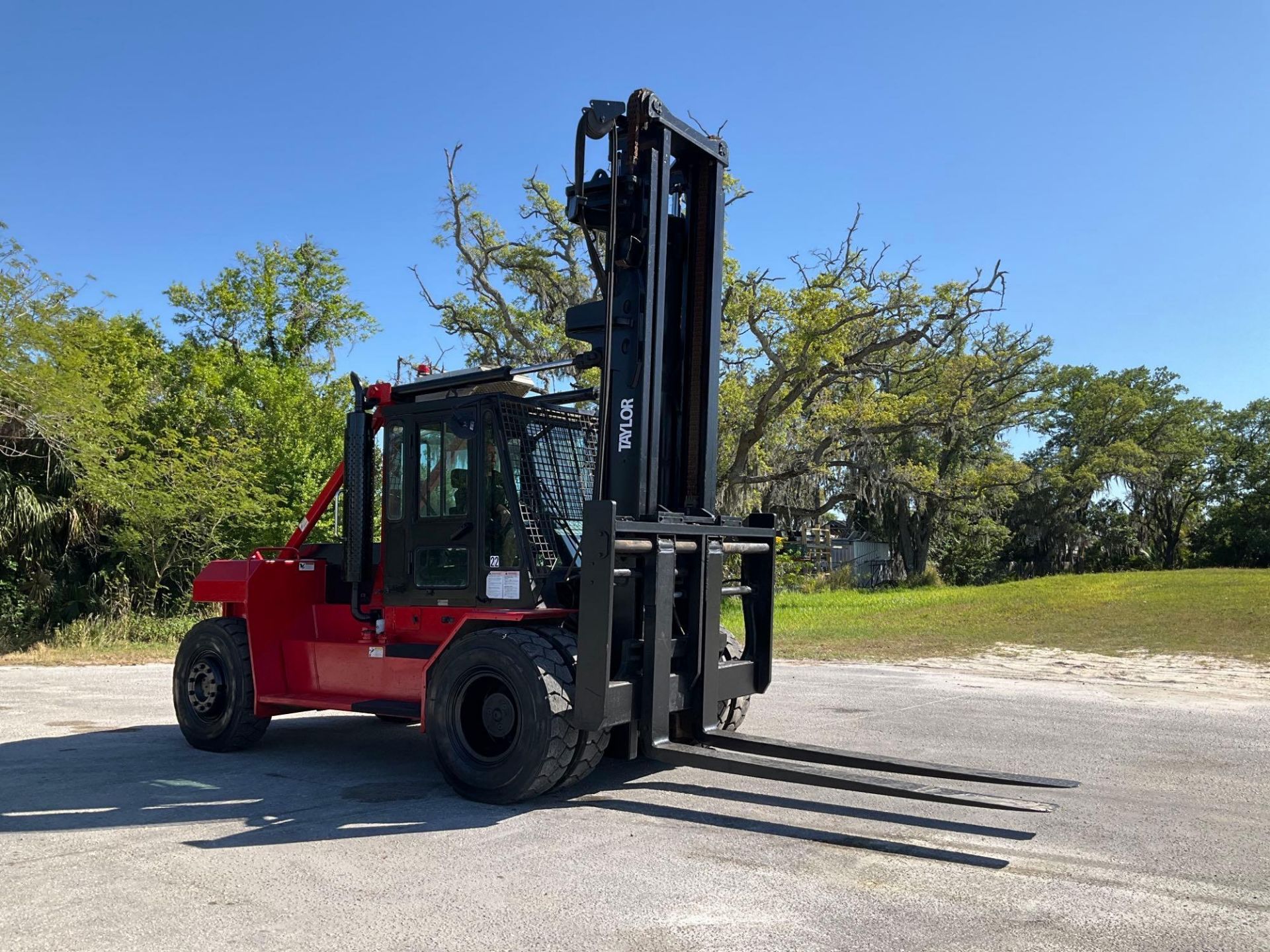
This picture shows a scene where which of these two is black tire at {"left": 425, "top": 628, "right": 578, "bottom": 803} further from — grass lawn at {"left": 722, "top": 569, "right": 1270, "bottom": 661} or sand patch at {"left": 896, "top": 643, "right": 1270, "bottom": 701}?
sand patch at {"left": 896, "top": 643, "right": 1270, "bottom": 701}

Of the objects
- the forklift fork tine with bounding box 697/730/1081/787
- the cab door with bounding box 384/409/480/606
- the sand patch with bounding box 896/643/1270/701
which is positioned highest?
the cab door with bounding box 384/409/480/606

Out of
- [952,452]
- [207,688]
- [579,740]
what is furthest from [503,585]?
[952,452]

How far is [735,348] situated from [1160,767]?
770 inches

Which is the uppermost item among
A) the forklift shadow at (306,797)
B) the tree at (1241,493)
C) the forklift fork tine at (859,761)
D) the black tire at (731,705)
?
the tree at (1241,493)

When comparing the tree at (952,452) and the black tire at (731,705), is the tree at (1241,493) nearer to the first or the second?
the tree at (952,452)

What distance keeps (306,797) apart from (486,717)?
1.35m

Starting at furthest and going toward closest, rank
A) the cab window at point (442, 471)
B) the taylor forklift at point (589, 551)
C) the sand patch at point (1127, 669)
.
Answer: the sand patch at point (1127, 669), the cab window at point (442, 471), the taylor forklift at point (589, 551)

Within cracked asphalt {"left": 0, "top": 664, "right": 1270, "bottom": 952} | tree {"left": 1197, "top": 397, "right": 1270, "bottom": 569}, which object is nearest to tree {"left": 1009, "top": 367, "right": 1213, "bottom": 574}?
tree {"left": 1197, "top": 397, "right": 1270, "bottom": 569}

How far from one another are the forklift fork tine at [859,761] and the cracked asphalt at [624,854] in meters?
0.25

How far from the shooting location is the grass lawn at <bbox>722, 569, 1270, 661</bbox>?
17609 millimetres

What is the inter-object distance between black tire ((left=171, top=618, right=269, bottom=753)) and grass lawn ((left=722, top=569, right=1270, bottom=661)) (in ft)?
19.1

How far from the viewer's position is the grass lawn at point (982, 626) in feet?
56.3

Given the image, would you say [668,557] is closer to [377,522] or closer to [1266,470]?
→ [377,522]

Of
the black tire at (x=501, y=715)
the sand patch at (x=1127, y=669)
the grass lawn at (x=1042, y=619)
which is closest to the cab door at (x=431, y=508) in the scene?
the black tire at (x=501, y=715)
